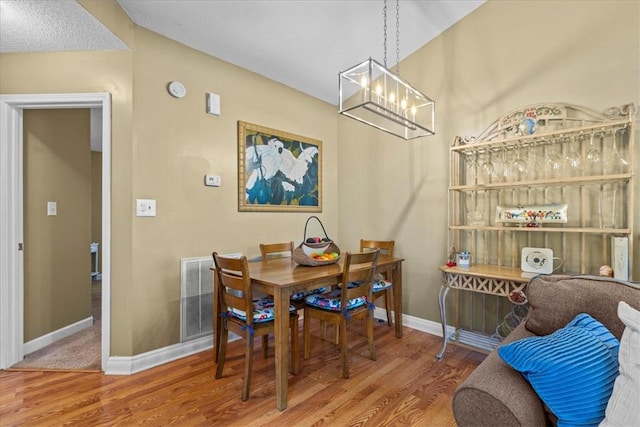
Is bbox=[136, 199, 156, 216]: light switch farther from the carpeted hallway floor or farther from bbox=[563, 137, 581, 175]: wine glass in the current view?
bbox=[563, 137, 581, 175]: wine glass

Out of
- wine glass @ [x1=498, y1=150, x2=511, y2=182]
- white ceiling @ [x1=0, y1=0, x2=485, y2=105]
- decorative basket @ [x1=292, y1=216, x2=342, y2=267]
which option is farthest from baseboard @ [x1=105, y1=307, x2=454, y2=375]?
white ceiling @ [x1=0, y1=0, x2=485, y2=105]

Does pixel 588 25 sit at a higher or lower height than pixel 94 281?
higher

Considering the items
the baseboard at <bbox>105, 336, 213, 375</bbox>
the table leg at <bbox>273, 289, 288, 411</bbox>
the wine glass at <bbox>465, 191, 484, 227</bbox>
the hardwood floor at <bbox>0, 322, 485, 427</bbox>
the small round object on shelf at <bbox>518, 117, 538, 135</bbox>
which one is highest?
the small round object on shelf at <bbox>518, 117, 538, 135</bbox>

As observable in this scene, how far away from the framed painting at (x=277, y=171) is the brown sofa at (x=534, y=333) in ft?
7.74

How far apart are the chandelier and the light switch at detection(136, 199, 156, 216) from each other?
5.26 feet

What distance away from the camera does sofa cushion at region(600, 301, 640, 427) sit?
0.91m

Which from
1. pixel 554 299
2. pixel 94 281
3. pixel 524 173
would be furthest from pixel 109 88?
pixel 94 281

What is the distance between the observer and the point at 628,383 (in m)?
0.94

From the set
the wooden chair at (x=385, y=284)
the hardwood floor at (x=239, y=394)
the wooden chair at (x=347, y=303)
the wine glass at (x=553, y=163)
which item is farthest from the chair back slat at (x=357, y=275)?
the wine glass at (x=553, y=163)

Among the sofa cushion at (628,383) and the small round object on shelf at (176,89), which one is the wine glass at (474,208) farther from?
the small round object on shelf at (176,89)

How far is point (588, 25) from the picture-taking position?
2.27m

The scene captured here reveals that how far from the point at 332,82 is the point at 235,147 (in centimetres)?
140

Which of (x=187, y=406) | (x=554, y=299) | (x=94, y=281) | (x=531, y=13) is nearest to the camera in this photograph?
(x=554, y=299)

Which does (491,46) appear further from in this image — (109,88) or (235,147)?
(109,88)
